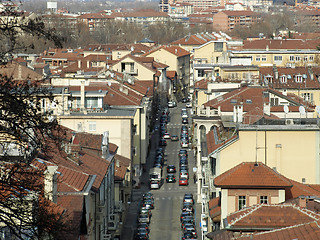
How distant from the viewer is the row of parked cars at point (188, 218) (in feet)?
135

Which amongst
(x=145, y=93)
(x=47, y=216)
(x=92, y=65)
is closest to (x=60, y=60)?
(x=92, y=65)

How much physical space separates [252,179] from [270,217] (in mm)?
4269

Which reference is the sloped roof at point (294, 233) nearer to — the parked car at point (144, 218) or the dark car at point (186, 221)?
the dark car at point (186, 221)

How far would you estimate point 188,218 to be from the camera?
44469 millimetres

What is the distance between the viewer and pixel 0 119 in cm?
1428

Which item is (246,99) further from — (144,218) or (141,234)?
(141,234)

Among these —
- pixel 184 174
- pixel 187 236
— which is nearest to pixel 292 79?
pixel 184 174

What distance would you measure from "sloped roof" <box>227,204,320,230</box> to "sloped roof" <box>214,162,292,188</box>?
11.1ft

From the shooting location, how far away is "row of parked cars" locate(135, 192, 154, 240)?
4172 cm

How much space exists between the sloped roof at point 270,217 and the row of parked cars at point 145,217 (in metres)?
19.4

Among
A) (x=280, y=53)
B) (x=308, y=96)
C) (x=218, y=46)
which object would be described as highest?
(x=218, y=46)

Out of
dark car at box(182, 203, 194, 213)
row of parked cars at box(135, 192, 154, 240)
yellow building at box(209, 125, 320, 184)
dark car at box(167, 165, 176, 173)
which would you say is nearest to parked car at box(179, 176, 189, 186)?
dark car at box(167, 165, 176, 173)

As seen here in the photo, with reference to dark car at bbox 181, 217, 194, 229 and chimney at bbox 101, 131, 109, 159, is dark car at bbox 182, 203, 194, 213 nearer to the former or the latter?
dark car at bbox 181, 217, 194, 229

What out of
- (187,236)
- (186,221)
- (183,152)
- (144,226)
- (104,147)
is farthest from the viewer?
(183,152)
